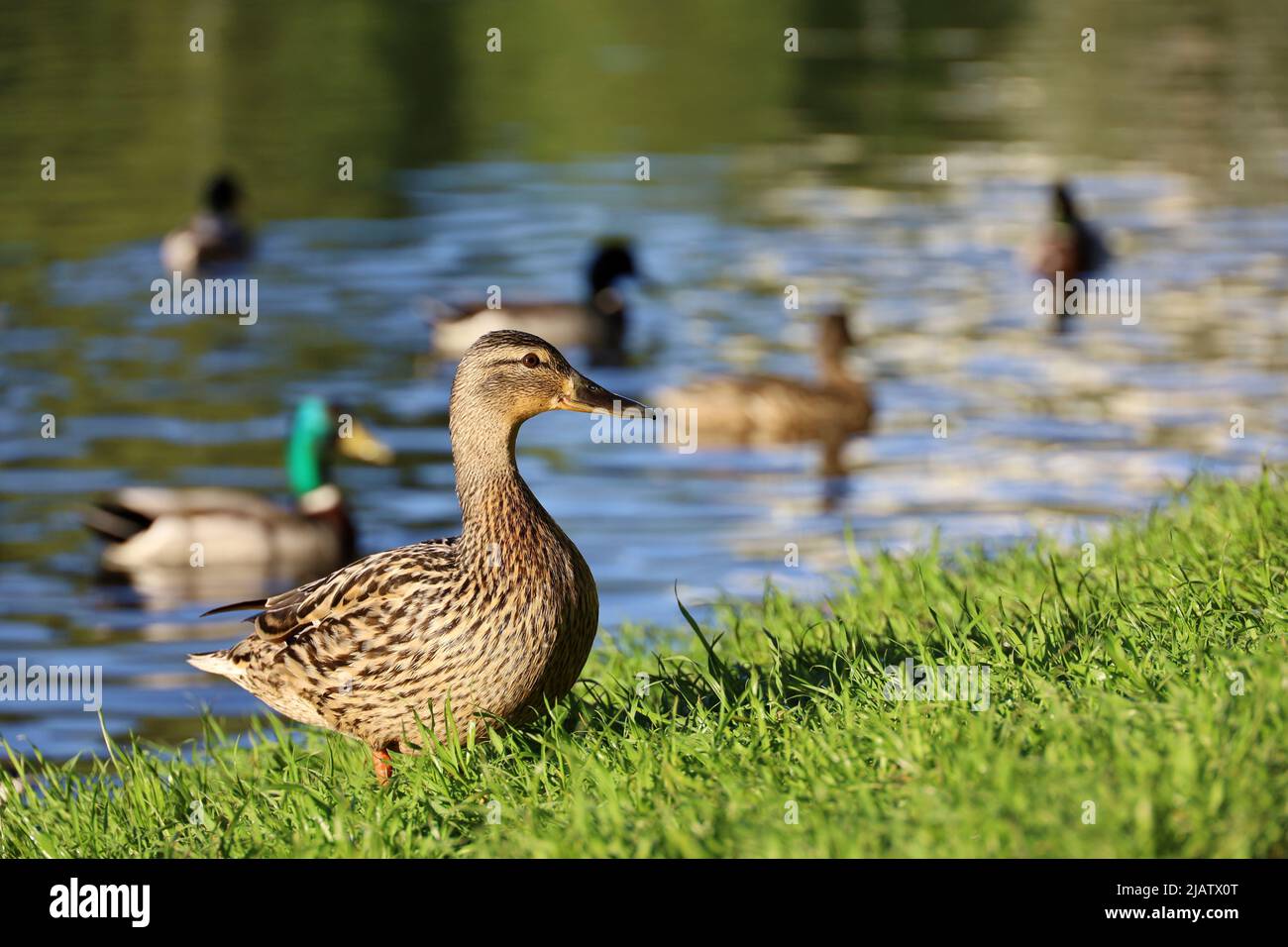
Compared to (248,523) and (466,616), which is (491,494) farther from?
(248,523)

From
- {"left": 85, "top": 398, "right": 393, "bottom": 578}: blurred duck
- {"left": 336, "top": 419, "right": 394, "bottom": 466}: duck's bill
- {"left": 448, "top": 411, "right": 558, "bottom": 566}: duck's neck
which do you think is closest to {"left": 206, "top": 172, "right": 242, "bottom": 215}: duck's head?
{"left": 336, "top": 419, "right": 394, "bottom": 466}: duck's bill

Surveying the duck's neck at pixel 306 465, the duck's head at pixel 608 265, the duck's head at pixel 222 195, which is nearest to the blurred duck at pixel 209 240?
the duck's head at pixel 222 195

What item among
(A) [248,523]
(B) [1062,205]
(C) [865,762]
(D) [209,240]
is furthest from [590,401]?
(D) [209,240]

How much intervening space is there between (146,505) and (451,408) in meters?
9.43

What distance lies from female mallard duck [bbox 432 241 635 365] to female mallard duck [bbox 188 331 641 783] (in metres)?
15.4

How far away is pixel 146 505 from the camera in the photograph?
51.8 ft

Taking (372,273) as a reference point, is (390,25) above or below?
above

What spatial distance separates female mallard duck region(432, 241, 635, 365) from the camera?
74.1 ft

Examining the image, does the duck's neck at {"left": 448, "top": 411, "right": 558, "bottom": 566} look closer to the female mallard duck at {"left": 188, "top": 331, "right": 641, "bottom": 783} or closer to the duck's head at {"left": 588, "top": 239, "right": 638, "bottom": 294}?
the female mallard duck at {"left": 188, "top": 331, "right": 641, "bottom": 783}

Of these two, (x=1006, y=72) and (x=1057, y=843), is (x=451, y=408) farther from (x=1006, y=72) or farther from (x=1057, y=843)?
(x=1006, y=72)
